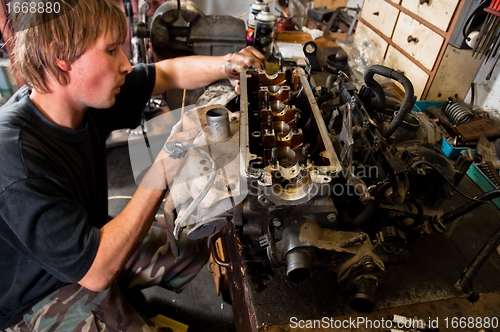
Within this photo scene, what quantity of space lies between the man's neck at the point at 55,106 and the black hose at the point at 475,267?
4.65ft

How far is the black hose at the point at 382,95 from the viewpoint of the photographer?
1.01 meters

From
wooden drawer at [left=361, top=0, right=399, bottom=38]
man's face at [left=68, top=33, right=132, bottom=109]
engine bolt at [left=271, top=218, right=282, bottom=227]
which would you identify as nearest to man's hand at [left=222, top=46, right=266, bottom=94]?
man's face at [left=68, top=33, right=132, bottom=109]

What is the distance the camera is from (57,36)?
97 cm

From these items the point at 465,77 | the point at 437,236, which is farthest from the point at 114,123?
the point at 465,77

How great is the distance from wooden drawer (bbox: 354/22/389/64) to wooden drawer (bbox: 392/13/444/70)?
13cm

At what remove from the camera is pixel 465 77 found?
1929 mm

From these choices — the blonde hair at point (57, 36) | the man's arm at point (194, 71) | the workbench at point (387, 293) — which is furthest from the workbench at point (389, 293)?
the man's arm at point (194, 71)

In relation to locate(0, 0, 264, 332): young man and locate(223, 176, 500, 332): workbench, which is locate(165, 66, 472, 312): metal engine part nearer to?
locate(223, 176, 500, 332): workbench

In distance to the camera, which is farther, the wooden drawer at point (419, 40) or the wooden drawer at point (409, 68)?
the wooden drawer at point (409, 68)

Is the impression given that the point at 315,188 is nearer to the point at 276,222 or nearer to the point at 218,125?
the point at 276,222

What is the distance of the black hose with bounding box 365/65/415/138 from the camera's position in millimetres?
1006

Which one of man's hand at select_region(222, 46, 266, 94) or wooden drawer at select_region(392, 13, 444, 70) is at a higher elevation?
wooden drawer at select_region(392, 13, 444, 70)

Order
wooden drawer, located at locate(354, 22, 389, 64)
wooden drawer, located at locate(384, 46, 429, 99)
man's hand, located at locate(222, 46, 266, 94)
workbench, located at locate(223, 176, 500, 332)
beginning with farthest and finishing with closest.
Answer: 1. wooden drawer, located at locate(354, 22, 389, 64)
2. wooden drawer, located at locate(384, 46, 429, 99)
3. man's hand, located at locate(222, 46, 266, 94)
4. workbench, located at locate(223, 176, 500, 332)

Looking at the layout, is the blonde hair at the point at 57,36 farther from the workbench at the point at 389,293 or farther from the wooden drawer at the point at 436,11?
the wooden drawer at the point at 436,11
